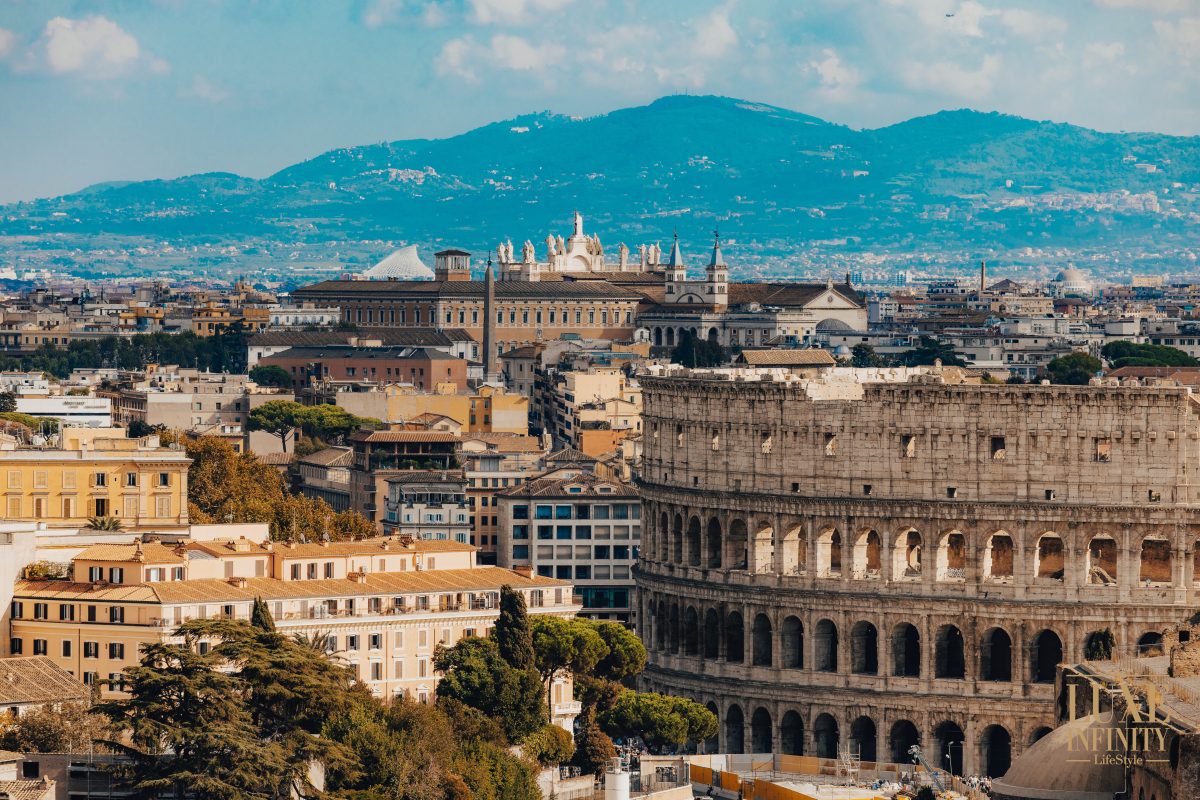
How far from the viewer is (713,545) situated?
140 metres

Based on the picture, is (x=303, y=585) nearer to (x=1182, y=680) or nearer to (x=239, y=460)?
(x=1182, y=680)

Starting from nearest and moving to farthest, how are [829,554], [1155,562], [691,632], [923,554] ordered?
[923,554]
[1155,562]
[829,554]
[691,632]

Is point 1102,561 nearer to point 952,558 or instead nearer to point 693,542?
point 952,558

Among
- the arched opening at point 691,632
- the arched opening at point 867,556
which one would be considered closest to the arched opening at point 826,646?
the arched opening at point 867,556

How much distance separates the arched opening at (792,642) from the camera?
13550 cm

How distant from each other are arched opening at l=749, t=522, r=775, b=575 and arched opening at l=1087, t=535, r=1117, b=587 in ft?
39.5

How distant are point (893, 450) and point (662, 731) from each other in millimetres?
Answer: 16610

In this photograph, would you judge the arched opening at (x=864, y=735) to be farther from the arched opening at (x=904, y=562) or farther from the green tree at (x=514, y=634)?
the green tree at (x=514, y=634)

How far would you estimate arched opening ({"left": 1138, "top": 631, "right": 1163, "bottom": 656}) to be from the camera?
400 ft

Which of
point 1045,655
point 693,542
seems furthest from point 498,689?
point 693,542

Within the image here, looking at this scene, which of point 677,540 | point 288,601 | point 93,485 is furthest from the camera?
point 677,540

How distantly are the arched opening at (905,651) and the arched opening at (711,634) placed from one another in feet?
26.3

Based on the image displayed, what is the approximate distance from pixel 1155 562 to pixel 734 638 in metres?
16.3

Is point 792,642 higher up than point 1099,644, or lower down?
lower down
